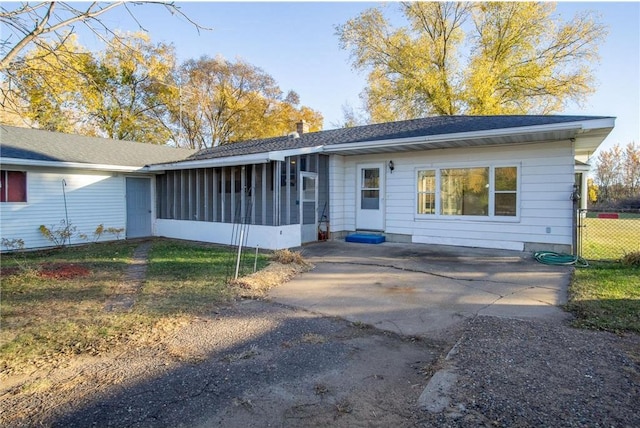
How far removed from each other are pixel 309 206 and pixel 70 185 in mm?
7438

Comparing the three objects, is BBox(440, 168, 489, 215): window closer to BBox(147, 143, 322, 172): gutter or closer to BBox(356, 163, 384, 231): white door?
BBox(356, 163, 384, 231): white door

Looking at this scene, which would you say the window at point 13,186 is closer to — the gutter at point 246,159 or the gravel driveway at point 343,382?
the gutter at point 246,159

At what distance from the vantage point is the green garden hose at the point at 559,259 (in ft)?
25.7

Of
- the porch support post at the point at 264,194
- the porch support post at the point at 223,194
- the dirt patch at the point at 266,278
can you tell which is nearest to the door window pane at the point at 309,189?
the porch support post at the point at 264,194

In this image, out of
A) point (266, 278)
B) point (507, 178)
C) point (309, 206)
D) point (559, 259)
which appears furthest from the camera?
point (309, 206)

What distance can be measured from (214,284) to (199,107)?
25058 mm

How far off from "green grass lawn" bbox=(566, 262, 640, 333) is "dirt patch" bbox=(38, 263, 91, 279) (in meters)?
8.16

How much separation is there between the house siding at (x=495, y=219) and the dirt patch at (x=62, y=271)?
6834 mm

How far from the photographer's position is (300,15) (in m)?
12.2

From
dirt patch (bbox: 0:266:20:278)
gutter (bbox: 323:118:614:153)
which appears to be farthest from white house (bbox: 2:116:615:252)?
dirt patch (bbox: 0:266:20:278)

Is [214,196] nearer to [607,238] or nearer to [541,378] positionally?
[541,378]

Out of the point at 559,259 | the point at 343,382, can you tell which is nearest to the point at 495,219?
the point at 559,259

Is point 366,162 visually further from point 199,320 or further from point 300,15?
point 199,320

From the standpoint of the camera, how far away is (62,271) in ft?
24.7
